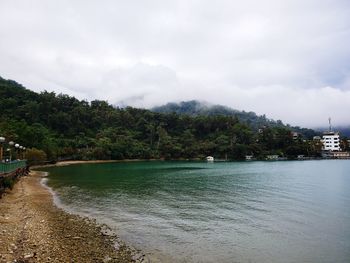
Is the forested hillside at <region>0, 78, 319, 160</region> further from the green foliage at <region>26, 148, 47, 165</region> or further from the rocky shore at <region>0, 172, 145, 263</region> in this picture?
the rocky shore at <region>0, 172, 145, 263</region>

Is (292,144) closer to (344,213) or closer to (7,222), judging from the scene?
(344,213)

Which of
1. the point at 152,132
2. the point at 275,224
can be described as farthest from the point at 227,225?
the point at 152,132

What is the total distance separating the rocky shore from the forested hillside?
106908 millimetres

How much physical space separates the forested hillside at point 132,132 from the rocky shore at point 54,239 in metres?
107

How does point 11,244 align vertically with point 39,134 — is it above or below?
below

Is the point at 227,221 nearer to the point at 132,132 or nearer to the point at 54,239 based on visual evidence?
the point at 54,239

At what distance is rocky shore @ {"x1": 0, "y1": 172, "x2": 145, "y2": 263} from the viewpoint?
1747 centimetres

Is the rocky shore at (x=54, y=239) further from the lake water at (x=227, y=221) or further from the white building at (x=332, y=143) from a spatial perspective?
the white building at (x=332, y=143)

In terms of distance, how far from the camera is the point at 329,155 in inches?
7279

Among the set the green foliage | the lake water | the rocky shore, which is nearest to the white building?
the green foliage

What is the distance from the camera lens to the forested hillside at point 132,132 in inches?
5856

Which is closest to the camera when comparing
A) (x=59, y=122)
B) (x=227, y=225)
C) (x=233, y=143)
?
(x=227, y=225)

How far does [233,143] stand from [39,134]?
9636cm

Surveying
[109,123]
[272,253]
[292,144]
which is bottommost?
[272,253]
